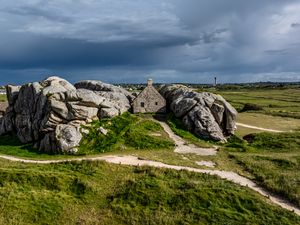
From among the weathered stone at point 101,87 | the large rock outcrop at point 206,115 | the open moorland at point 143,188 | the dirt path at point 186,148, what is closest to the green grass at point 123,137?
the open moorland at point 143,188

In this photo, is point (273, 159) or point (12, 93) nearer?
point (273, 159)

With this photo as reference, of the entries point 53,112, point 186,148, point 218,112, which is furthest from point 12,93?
point 218,112

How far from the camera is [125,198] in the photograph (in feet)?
108

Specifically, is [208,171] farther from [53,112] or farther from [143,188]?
[53,112]

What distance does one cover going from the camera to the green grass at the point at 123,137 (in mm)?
47750

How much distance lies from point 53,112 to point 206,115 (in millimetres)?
21650

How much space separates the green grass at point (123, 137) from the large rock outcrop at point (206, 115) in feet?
15.8

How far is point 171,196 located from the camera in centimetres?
3306

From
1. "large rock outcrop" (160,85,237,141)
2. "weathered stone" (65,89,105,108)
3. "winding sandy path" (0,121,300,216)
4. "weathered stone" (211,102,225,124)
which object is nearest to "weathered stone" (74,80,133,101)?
"large rock outcrop" (160,85,237,141)

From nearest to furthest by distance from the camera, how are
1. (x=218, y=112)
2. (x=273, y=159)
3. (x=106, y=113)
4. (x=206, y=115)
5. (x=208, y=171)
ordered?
(x=208, y=171) → (x=273, y=159) → (x=106, y=113) → (x=206, y=115) → (x=218, y=112)

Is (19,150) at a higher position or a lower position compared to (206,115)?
lower

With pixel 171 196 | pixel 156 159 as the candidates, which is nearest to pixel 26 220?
pixel 171 196

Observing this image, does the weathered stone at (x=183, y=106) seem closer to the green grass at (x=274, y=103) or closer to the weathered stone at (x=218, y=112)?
the weathered stone at (x=218, y=112)

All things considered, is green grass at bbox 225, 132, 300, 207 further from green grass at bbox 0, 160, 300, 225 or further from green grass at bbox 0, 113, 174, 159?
green grass at bbox 0, 113, 174, 159
